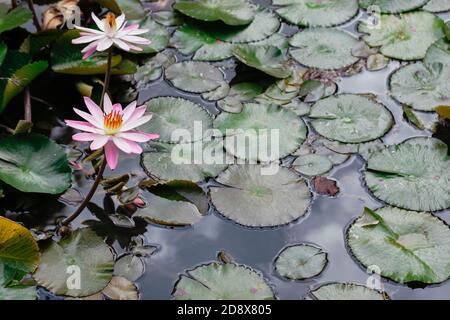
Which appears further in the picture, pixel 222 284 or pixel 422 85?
pixel 422 85

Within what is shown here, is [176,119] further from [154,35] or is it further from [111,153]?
[111,153]

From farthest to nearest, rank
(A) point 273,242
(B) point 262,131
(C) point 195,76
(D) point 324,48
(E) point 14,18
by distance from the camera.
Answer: (D) point 324,48, (C) point 195,76, (E) point 14,18, (B) point 262,131, (A) point 273,242

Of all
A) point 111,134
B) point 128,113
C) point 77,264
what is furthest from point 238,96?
point 77,264

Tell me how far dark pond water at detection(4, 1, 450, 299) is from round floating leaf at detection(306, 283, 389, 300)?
3cm

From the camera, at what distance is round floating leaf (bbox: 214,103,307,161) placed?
2.50m

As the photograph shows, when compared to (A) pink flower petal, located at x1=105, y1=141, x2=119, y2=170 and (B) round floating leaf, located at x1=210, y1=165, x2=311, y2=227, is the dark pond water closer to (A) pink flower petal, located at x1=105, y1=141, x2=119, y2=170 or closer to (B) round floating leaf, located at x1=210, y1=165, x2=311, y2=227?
(B) round floating leaf, located at x1=210, y1=165, x2=311, y2=227

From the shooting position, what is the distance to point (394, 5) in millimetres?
3131

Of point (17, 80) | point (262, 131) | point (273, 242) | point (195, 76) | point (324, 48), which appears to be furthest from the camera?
point (324, 48)

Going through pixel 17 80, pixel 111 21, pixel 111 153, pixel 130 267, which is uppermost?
pixel 111 21

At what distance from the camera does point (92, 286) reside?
6.68 feet

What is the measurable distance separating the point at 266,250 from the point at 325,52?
42.5 inches

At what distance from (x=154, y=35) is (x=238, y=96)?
0.54 metres

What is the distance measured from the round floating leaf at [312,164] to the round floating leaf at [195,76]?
20.5 inches
